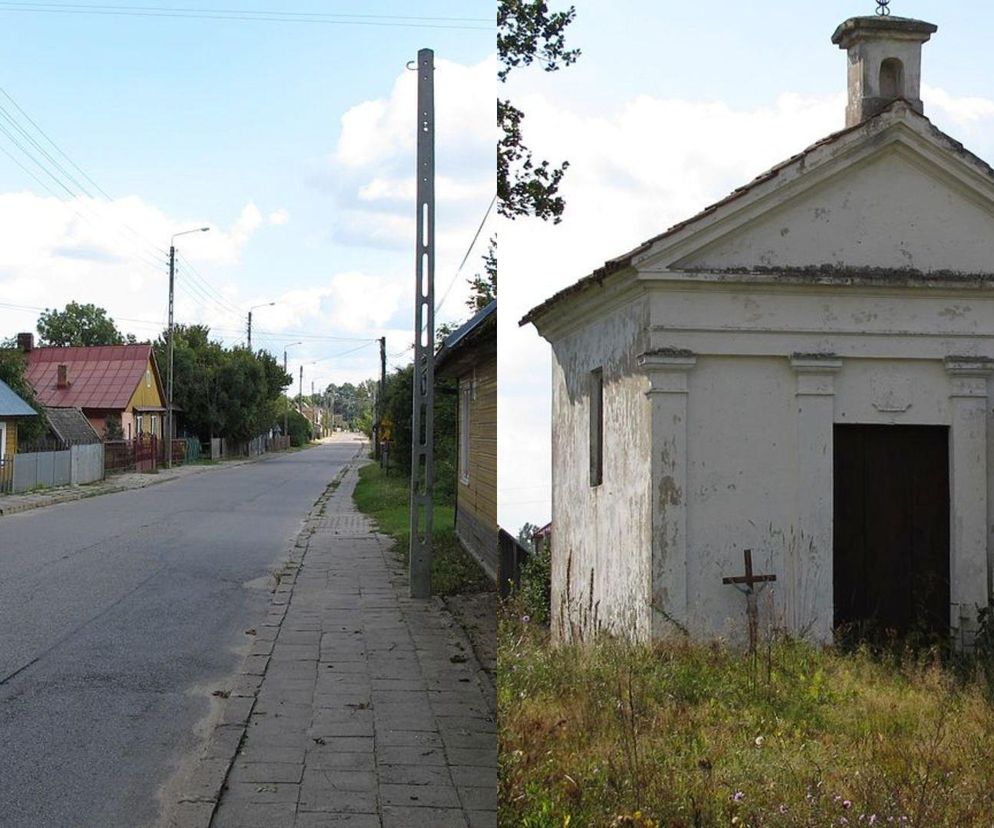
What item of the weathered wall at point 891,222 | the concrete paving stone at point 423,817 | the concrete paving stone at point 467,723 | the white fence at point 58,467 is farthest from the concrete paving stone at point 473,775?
the white fence at point 58,467

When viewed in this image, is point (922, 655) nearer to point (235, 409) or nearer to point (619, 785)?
point (619, 785)

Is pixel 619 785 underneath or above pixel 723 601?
underneath

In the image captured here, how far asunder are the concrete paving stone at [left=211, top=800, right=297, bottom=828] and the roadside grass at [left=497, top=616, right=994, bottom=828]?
147 cm

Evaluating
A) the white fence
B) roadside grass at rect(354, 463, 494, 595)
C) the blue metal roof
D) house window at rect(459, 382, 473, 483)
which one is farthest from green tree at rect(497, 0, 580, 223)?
the blue metal roof

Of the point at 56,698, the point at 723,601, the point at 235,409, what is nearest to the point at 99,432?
the point at 235,409

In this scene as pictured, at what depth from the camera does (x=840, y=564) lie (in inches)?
158

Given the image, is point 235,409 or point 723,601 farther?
Answer: point 235,409

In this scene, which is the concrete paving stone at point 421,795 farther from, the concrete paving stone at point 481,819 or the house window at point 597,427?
the house window at point 597,427

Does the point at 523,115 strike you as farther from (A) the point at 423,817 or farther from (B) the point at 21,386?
(B) the point at 21,386

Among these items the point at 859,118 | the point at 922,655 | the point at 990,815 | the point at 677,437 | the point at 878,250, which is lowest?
the point at 990,815

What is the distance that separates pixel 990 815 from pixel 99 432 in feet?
127

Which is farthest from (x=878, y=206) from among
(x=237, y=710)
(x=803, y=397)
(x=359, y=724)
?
(x=237, y=710)

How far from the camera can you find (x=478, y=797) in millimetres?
4695

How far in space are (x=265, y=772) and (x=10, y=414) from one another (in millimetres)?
25170
